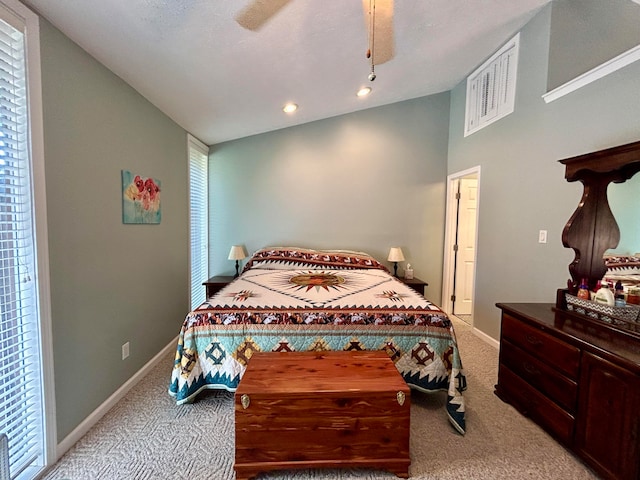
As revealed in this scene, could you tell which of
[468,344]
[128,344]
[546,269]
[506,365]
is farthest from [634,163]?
[128,344]

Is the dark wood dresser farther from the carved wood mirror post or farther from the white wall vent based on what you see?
the white wall vent

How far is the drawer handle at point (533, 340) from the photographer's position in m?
A: 1.73

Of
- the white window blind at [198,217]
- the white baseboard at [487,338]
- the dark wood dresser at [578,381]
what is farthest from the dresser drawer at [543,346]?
the white window blind at [198,217]

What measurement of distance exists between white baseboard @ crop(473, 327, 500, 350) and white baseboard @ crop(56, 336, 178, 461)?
3.21 m

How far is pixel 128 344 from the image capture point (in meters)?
2.15

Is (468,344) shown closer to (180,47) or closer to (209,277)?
(209,277)

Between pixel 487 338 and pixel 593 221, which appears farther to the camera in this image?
pixel 487 338

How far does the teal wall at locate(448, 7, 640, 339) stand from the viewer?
1938 mm

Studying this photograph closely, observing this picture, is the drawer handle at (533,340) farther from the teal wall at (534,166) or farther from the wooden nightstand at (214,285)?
the wooden nightstand at (214,285)

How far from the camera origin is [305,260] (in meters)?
3.50

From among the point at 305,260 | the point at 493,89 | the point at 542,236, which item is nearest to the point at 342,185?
the point at 305,260

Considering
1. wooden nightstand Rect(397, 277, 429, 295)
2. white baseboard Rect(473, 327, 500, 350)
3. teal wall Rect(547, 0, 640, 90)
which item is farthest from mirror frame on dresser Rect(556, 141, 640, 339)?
wooden nightstand Rect(397, 277, 429, 295)

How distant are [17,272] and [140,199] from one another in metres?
1.05

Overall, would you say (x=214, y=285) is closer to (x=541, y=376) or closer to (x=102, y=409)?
(x=102, y=409)
